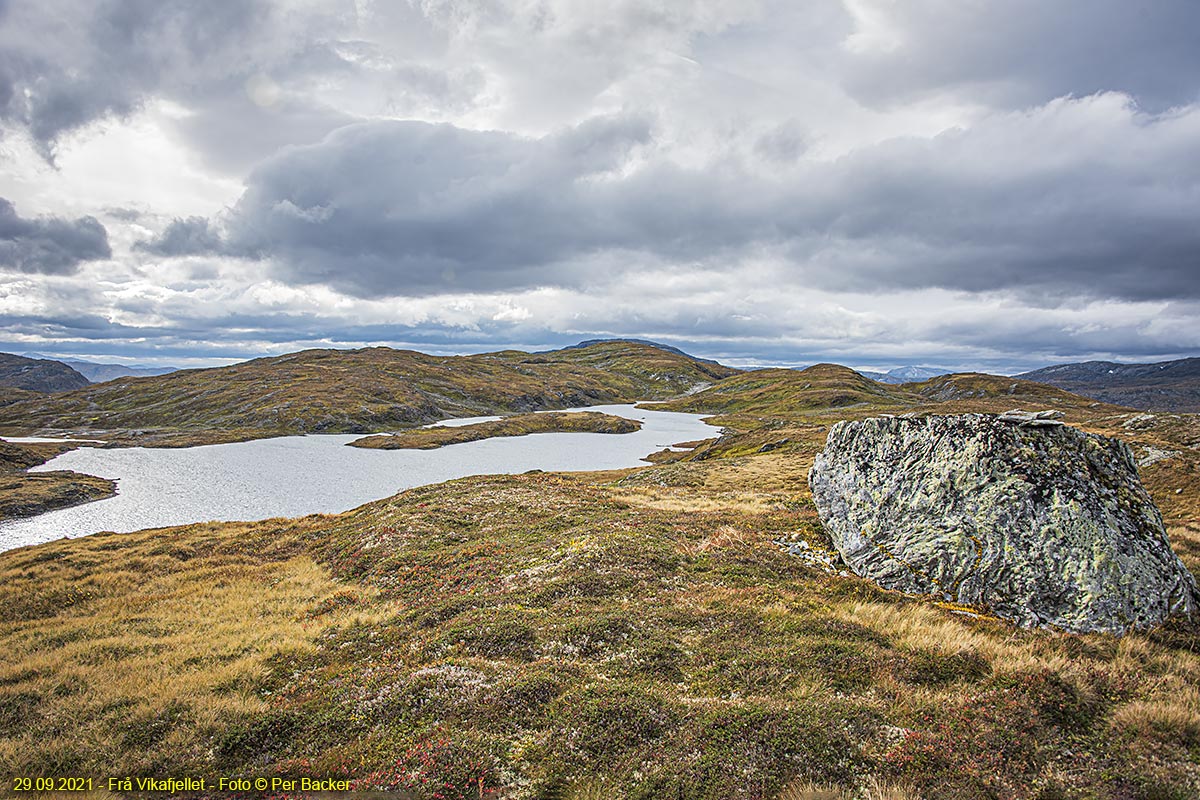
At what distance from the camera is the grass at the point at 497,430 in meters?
132

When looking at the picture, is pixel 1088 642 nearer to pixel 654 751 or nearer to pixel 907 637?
pixel 907 637

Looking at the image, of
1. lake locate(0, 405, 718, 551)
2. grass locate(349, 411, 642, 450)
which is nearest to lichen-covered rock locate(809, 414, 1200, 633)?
lake locate(0, 405, 718, 551)

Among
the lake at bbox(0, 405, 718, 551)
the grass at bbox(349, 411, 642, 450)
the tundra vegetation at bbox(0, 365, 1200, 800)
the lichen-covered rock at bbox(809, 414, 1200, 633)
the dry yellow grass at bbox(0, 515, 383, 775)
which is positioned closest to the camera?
the tundra vegetation at bbox(0, 365, 1200, 800)

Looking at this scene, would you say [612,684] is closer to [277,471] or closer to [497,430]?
[277,471]

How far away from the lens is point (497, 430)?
154m

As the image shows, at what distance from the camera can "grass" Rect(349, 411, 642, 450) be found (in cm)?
13200

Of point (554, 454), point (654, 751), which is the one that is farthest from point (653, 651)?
point (554, 454)

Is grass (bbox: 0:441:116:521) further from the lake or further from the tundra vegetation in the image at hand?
the tundra vegetation

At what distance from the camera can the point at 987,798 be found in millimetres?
7828

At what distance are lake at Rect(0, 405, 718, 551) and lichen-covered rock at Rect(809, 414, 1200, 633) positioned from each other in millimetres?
64863

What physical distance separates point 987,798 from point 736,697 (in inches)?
177

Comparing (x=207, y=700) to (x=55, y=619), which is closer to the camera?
(x=207, y=700)

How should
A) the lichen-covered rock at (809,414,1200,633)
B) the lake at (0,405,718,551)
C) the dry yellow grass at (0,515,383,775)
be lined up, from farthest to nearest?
the lake at (0,405,718,551)
the lichen-covered rock at (809,414,1200,633)
the dry yellow grass at (0,515,383,775)

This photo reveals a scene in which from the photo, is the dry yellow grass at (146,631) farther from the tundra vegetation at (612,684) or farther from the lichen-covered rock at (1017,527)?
the lichen-covered rock at (1017,527)
